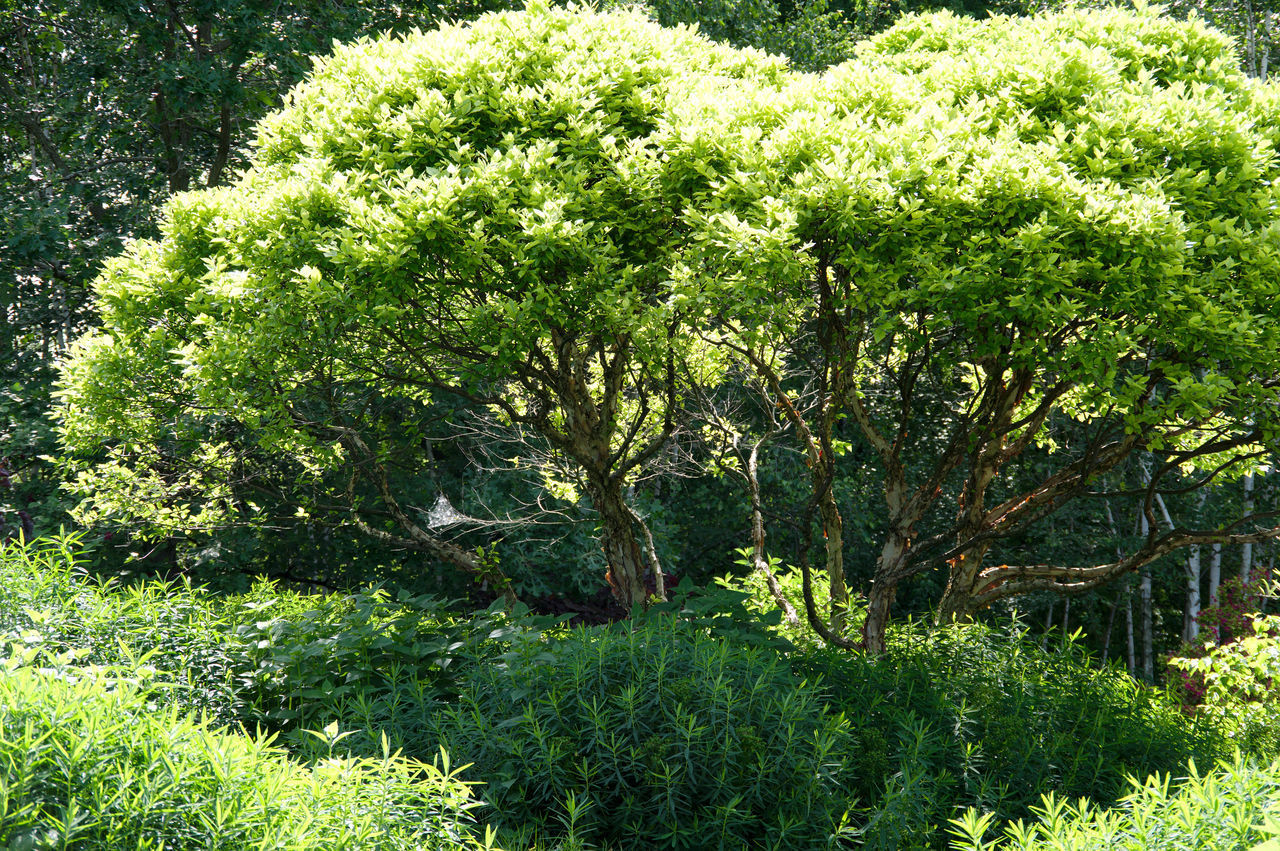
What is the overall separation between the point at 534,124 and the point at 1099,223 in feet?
9.57

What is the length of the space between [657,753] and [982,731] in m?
1.80

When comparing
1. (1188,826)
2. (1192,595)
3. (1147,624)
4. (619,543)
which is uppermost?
(1188,826)

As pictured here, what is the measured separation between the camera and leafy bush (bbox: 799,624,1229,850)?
12.1 ft

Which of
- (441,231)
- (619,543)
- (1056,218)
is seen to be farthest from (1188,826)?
(619,543)

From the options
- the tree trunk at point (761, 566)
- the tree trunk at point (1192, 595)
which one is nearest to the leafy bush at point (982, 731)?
the tree trunk at point (761, 566)

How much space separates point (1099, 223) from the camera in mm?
4043

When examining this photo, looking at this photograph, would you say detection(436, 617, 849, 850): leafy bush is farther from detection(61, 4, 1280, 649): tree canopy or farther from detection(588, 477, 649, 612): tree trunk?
detection(588, 477, 649, 612): tree trunk

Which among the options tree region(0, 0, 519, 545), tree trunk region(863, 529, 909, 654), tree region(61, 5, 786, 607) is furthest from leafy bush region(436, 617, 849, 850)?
tree region(0, 0, 519, 545)

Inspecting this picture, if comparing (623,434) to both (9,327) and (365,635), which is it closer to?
(365,635)

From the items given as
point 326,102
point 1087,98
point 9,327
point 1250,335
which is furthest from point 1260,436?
point 9,327

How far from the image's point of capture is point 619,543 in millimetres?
6578

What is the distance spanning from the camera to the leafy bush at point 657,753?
11.0 ft

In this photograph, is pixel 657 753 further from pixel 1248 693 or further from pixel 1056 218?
pixel 1248 693

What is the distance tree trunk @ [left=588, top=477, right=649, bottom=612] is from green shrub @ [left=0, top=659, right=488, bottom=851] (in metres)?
3.79
